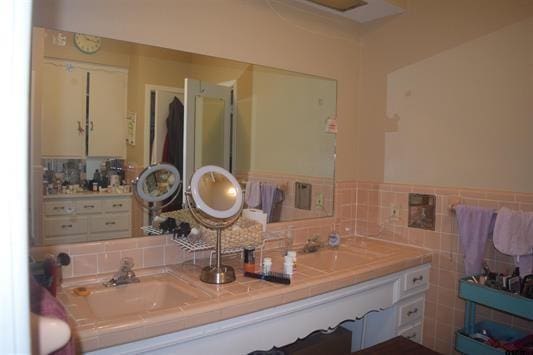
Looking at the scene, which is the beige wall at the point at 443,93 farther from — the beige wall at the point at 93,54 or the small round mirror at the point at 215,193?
the beige wall at the point at 93,54

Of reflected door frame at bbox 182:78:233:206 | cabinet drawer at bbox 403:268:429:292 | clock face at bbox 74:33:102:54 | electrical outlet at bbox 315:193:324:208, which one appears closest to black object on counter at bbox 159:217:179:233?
reflected door frame at bbox 182:78:233:206

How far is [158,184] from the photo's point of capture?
184 cm

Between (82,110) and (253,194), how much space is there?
97 centimetres

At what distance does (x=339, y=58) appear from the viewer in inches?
100

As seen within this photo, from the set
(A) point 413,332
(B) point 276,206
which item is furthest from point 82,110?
(A) point 413,332

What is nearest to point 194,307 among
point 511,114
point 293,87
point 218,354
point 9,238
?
point 218,354

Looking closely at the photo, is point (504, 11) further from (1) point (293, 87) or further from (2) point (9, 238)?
(2) point (9, 238)

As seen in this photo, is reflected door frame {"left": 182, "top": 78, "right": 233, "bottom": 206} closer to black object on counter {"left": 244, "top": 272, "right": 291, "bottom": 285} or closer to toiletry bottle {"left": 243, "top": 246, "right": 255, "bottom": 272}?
toiletry bottle {"left": 243, "top": 246, "right": 255, "bottom": 272}

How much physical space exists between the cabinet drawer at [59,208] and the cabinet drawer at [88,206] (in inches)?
0.8

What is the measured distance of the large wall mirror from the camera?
154 cm

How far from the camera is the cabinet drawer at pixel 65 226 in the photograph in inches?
60.6

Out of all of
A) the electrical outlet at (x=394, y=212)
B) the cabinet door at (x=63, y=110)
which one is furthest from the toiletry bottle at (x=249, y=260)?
the electrical outlet at (x=394, y=212)

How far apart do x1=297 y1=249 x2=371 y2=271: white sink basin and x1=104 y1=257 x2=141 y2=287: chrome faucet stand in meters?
0.83

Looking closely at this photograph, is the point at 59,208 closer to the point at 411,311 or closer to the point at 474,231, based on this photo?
the point at 411,311
